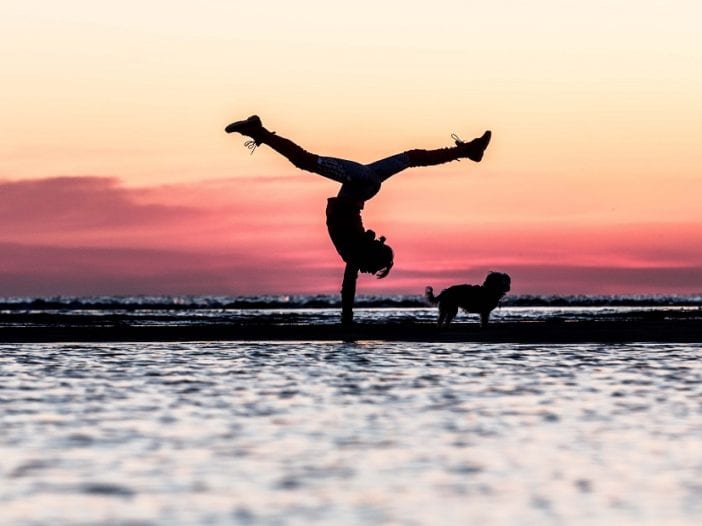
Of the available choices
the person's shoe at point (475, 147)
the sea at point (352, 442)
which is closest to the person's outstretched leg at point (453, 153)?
the person's shoe at point (475, 147)

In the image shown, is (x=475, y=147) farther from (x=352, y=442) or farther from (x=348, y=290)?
(x=352, y=442)

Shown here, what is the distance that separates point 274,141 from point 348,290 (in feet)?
11.3

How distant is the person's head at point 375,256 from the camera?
25562 mm

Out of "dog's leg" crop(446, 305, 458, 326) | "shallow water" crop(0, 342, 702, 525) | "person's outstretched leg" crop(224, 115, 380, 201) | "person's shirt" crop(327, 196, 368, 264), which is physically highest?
"person's outstretched leg" crop(224, 115, 380, 201)

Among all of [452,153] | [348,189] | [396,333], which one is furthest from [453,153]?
[396,333]

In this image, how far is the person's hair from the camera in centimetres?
2556

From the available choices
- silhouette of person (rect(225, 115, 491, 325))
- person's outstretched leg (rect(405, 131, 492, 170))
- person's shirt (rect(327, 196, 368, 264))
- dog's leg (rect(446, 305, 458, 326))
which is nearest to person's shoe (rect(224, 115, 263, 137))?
silhouette of person (rect(225, 115, 491, 325))

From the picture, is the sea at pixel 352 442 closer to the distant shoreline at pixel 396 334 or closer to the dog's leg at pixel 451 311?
the distant shoreline at pixel 396 334

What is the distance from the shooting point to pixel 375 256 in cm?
2558

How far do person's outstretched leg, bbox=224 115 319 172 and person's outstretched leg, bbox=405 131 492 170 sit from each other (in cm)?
206

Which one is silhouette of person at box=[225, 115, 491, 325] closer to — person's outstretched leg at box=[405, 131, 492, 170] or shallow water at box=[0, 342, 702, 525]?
person's outstretched leg at box=[405, 131, 492, 170]

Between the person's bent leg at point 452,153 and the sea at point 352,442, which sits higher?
the person's bent leg at point 452,153

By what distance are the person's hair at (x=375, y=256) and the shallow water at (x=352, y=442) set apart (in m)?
5.72

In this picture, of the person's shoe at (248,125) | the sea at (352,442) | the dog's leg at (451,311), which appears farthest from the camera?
the dog's leg at (451,311)
